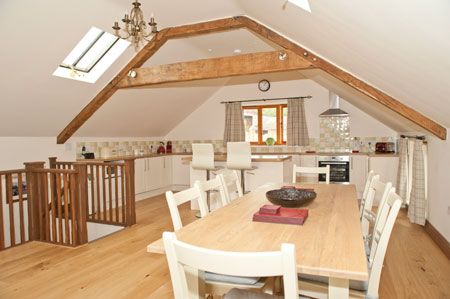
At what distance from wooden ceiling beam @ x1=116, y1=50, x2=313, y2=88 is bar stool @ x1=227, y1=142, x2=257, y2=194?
1.02 metres

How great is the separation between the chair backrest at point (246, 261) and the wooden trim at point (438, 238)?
308 centimetres

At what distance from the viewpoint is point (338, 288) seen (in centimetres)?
124

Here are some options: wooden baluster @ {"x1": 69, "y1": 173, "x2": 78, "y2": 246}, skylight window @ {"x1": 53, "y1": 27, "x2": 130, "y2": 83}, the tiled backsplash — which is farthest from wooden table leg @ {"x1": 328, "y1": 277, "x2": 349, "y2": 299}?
the tiled backsplash

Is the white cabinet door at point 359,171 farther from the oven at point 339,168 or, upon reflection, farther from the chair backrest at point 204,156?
the chair backrest at point 204,156

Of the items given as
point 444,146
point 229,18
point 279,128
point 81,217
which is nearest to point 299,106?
point 279,128

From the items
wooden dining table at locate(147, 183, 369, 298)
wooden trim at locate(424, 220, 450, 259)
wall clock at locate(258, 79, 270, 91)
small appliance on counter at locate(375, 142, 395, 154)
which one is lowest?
wooden trim at locate(424, 220, 450, 259)

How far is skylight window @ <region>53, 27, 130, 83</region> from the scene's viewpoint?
4.35 m

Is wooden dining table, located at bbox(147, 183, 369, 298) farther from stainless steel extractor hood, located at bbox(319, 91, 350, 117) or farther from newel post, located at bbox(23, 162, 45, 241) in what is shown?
stainless steel extractor hood, located at bbox(319, 91, 350, 117)

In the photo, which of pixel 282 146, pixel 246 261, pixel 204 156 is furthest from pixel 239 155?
pixel 246 261

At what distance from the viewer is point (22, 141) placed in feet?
15.8

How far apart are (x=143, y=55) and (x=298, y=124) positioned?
361 centimetres

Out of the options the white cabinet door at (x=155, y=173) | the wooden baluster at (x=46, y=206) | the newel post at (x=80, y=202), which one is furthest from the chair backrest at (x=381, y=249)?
the white cabinet door at (x=155, y=173)

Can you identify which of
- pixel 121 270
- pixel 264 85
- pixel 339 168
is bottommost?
pixel 121 270

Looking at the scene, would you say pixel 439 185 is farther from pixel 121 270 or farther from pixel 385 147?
pixel 121 270
